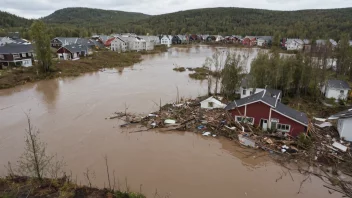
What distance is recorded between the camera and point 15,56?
31625 mm

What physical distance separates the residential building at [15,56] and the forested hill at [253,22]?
68.9 m

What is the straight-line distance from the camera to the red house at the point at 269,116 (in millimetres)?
13469

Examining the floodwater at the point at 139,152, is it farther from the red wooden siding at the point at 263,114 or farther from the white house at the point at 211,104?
the white house at the point at 211,104

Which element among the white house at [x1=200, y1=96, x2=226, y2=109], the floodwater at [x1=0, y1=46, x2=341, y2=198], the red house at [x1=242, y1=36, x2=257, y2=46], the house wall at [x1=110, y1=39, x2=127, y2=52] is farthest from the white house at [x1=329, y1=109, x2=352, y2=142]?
the red house at [x1=242, y1=36, x2=257, y2=46]

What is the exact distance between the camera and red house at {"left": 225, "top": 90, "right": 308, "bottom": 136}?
530 inches

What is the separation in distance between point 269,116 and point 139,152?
314 inches

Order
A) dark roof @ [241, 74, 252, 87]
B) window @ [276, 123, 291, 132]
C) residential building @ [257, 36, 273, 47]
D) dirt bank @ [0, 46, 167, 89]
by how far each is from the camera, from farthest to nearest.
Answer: residential building @ [257, 36, 273, 47] < dirt bank @ [0, 46, 167, 89] < dark roof @ [241, 74, 252, 87] < window @ [276, 123, 291, 132]

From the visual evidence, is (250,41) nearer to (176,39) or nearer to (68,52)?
(176,39)

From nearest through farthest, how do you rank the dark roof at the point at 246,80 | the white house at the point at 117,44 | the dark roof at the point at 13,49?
the dark roof at the point at 246,80
the dark roof at the point at 13,49
the white house at the point at 117,44

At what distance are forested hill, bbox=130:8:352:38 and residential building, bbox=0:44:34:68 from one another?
226 feet

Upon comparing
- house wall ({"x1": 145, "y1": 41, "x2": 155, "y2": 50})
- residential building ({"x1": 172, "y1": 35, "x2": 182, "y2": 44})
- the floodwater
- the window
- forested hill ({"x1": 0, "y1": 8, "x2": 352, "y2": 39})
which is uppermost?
forested hill ({"x1": 0, "y1": 8, "x2": 352, "y2": 39})

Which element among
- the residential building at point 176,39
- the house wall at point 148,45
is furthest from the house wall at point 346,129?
the residential building at point 176,39

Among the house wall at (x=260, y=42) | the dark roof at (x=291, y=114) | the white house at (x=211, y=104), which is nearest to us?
the dark roof at (x=291, y=114)

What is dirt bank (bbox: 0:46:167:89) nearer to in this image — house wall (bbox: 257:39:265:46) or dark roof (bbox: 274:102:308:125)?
dark roof (bbox: 274:102:308:125)
